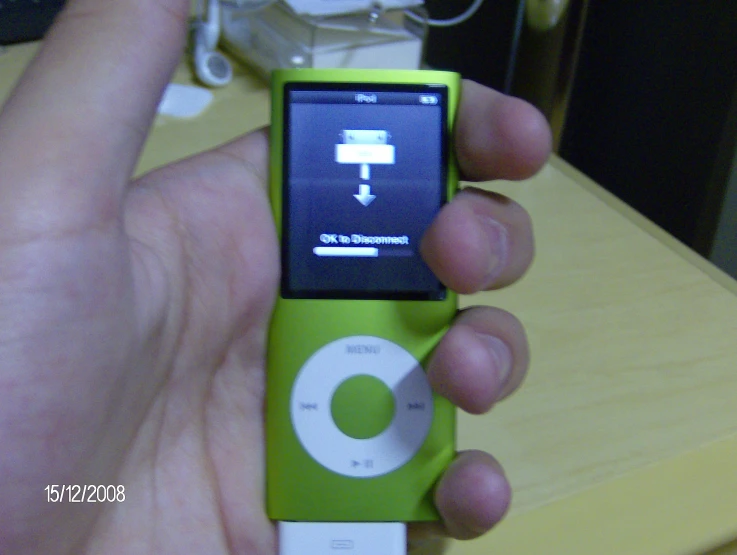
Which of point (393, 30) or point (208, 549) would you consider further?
point (393, 30)

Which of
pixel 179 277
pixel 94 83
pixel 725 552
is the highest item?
pixel 94 83

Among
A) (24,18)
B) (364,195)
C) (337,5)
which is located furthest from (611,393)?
(24,18)

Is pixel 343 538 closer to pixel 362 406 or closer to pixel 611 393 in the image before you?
pixel 362 406

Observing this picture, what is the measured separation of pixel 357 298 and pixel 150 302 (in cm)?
13

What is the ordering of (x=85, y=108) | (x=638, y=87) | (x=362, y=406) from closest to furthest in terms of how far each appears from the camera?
(x=85, y=108), (x=362, y=406), (x=638, y=87)

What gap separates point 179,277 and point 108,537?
0.50 feet

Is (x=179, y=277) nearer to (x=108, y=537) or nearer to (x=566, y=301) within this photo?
(x=108, y=537)

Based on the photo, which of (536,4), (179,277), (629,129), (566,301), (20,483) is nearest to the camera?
(20,483)

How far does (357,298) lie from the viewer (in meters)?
0.46

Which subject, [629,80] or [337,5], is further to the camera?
[629,80]

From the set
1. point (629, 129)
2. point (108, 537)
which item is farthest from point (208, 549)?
point (629, 129)

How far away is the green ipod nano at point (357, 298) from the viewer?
1.43 feet

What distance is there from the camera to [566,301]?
1.90ft

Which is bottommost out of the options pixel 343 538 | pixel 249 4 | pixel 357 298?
pixel 343 538
